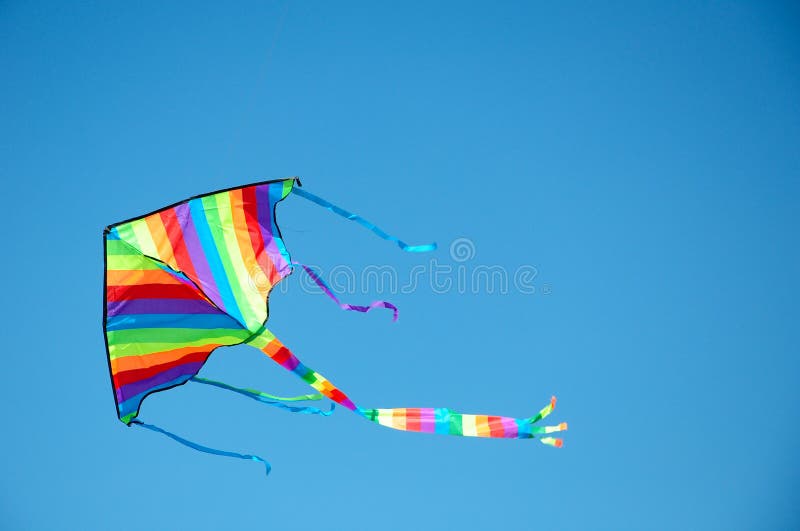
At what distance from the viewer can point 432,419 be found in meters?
5.26

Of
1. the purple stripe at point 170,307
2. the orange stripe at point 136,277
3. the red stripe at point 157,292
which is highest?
the orange stripe at point 136,277

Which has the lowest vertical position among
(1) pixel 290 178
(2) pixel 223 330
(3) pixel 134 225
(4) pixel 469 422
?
(4) pixel 469 422

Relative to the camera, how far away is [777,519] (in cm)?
1287

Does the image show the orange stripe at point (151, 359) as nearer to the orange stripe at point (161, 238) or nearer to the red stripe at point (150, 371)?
the red stripe at point (150, 371)

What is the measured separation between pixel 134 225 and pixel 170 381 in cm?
135

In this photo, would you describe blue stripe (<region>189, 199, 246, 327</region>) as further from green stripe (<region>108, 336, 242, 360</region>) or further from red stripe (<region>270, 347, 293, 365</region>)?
red stripe (<region>270, 347, 293, 365</region>)

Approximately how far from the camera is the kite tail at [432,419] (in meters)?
5.04

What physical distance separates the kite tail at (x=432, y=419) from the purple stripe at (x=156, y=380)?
2.84ft

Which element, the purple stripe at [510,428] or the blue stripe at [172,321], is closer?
the purple stripe at [510,428]

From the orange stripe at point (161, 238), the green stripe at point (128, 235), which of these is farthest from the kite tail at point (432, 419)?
the green stripe at point (128, 235)

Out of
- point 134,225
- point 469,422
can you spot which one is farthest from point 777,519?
point 134,225

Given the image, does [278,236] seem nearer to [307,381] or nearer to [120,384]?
[307,381]

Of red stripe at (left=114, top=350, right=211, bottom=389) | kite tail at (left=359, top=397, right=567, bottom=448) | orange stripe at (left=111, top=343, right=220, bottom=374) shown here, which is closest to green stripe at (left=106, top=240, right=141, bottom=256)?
orange stripe at (left=111, top=343, right=220, bottom=374)

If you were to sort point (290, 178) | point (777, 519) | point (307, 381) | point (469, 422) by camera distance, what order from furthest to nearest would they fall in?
point (777, 519) < point (290, 178) < point (307, 381) < point (469, 422)
